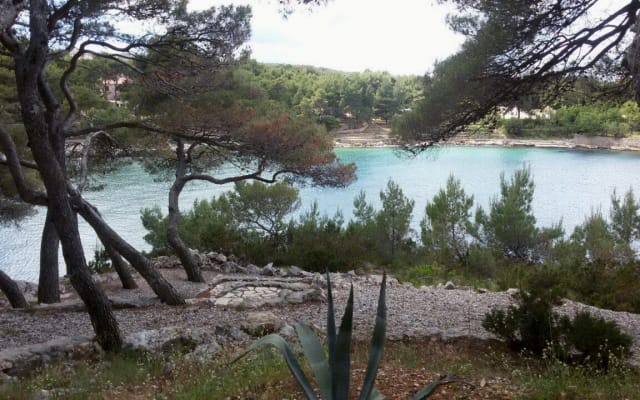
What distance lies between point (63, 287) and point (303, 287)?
4520 mm

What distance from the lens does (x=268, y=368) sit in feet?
8.50

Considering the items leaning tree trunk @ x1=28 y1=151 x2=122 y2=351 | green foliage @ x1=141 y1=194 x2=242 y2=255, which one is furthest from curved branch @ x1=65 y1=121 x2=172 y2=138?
green foliage @ x1=141 y1=194 x2=242 y2=255

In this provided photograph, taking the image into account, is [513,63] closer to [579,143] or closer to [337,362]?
[337,362]

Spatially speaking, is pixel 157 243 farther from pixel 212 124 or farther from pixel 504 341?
pixel 504 341

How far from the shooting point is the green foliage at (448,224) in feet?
38.3

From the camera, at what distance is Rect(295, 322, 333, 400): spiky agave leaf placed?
1688mm

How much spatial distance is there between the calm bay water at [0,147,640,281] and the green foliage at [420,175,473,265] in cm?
125

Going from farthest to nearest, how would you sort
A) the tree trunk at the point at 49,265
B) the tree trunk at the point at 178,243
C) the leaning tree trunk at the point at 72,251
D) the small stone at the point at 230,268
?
the small stone at the point at 230,268
the tree trunk at the point at 178,243
the tree trunk at the point at 49,265
the leaning tree trunk at the point at 72,251

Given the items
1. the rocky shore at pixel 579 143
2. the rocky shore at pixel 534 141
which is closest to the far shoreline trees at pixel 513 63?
the rocky shore at pixel 534 141

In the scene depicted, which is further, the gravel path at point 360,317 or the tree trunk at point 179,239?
the tree trunk at point 179,239

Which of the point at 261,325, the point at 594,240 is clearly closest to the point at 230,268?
the point at 261,325

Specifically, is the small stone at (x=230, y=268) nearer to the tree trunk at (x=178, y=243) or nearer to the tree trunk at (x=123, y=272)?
the tree trunk at (x=178, y=243)

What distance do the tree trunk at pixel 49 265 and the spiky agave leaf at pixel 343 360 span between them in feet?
18.9

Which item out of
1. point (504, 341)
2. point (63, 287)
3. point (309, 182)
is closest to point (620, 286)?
point (504, 341)
